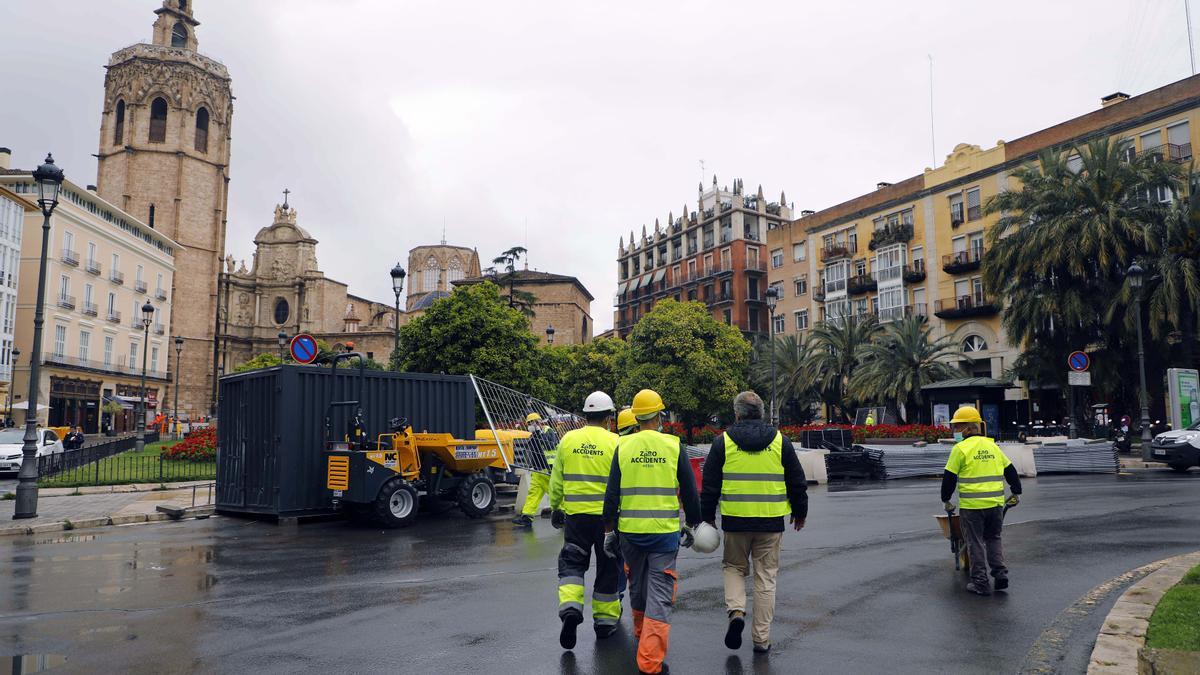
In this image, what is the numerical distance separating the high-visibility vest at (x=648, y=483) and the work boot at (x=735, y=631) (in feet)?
2.29

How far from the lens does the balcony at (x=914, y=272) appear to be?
47.9 meters

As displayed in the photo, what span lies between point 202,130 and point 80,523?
7341 cm

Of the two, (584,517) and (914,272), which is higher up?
(914,272)

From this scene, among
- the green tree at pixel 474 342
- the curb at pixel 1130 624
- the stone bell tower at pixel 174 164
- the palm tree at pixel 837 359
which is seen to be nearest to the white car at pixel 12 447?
the green tree at pixel 474 342

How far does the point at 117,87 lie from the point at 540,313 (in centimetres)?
4327

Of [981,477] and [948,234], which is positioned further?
[948,234]

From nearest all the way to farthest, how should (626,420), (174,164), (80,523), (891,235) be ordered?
1. (626,420)
2. (80,523)
3. (891,235)
4. (174,164)

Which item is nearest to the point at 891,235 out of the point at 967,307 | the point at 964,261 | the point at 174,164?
the point at 964,261

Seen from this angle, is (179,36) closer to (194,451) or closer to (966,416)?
(194,451)

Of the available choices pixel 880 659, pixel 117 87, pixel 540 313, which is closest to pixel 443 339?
pixel 880 659

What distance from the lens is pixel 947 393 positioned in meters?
31.5

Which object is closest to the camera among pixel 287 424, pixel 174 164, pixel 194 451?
pixel 287 424

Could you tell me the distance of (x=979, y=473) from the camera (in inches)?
293

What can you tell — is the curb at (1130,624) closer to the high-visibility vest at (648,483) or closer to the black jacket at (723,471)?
the black jacket at (723,471)
